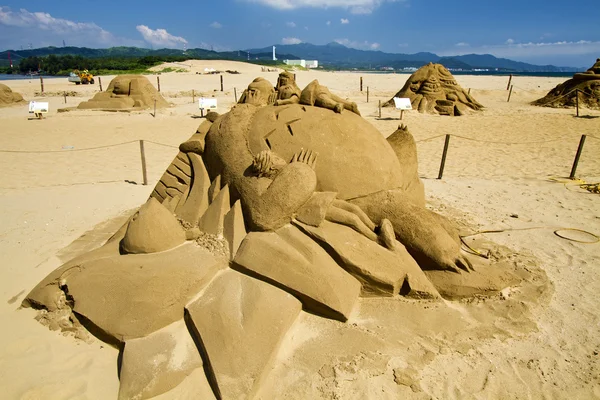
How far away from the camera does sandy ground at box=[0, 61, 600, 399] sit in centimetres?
272

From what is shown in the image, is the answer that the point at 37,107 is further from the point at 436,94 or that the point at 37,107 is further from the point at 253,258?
the point at 436,94

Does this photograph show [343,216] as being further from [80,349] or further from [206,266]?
[80,349]

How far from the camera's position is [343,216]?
11.4 feet

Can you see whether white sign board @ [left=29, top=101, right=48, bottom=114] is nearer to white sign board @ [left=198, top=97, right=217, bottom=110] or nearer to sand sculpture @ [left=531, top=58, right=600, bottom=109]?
white sign board @ [left=198, top=97, right=217, bottom=110]

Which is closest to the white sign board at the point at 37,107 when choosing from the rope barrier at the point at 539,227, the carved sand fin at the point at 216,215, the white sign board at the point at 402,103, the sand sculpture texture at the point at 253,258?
the white sign board at the point at 402,103

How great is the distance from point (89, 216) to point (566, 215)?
703cm

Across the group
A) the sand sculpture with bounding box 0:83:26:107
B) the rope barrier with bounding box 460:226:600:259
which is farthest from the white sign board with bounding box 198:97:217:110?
the rope barrier with bounding box 460:226:600:259

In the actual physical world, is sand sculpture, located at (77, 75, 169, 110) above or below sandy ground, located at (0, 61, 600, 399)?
above

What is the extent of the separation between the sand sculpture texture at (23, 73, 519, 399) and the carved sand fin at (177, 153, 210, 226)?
0.05 ft

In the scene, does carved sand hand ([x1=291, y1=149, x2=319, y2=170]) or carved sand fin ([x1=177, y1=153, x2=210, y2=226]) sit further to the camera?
carved sand fin ([x1=177, y1=153, x2=210, y2=226])

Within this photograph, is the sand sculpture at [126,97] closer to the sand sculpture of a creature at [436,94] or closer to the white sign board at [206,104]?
the white sign board at [206,104]

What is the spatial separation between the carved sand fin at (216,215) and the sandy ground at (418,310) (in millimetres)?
1125

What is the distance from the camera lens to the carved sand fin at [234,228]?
3338 millimetres

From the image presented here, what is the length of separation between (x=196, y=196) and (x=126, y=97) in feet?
45.0
